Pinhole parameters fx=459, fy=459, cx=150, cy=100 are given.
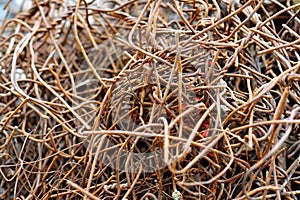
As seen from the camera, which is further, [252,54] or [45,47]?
[45,47]

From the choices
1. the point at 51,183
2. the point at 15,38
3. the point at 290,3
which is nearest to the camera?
the point at 51,183

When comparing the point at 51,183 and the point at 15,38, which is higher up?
the point at 15,38

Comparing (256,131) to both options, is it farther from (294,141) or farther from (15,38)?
(15,38)

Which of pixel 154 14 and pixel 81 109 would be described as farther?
pixel 81 109

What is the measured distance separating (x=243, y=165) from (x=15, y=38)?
55 centimetres

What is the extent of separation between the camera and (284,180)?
52cm

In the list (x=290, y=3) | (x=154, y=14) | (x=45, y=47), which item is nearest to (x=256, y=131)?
(x=154, y=14)

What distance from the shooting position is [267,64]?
0.68 meters

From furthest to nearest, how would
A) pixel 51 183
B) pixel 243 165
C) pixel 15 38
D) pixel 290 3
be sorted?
pixel 15 38
pixel 290 3
pixel 51 183
pixel 243 165

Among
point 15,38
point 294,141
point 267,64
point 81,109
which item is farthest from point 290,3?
point 15,38

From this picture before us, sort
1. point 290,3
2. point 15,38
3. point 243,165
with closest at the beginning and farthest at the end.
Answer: point 243,165, point 290,3, point 15,38

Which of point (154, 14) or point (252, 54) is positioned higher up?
point (154, 14)

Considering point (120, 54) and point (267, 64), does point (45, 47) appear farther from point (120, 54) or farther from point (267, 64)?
point (267, 64)

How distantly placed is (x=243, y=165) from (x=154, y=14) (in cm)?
21
